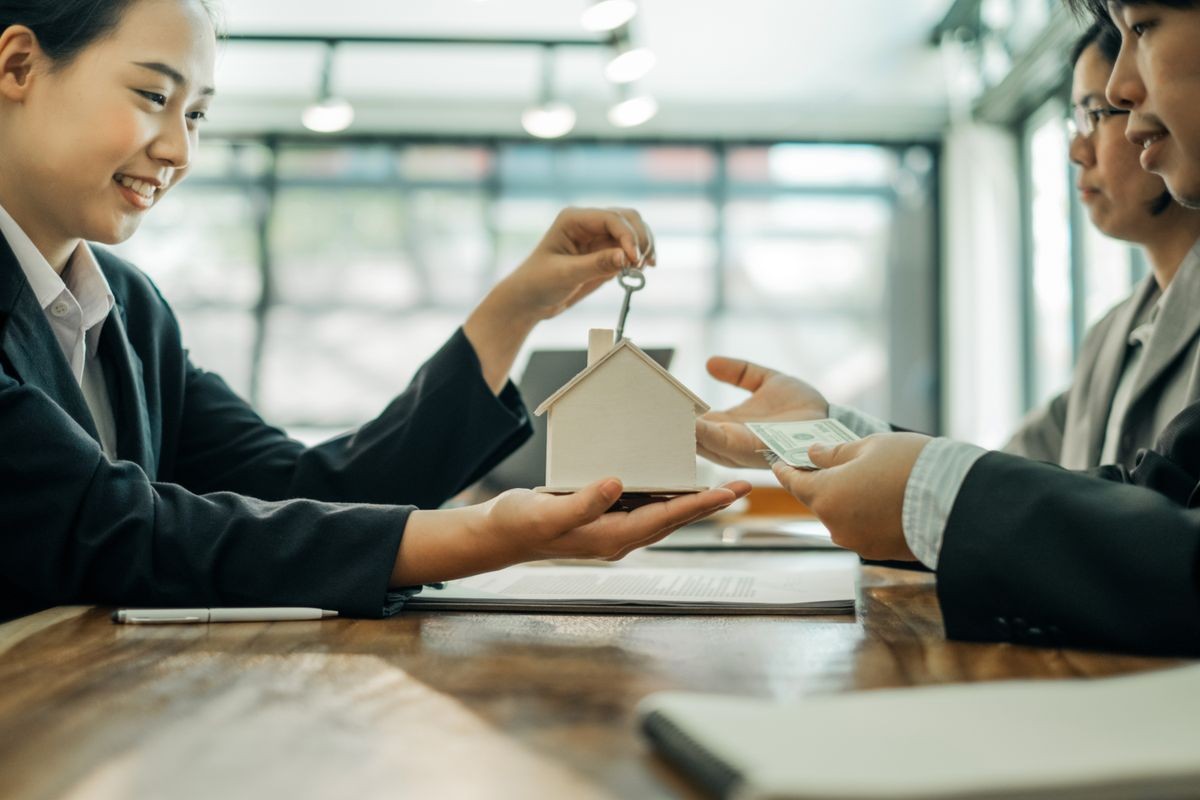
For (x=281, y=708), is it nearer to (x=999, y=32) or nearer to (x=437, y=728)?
(x=437, y=728)

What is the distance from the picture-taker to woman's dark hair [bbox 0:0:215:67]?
1.30 m

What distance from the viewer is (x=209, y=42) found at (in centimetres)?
142

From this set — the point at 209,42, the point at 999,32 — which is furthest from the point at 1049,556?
the point at 999,32

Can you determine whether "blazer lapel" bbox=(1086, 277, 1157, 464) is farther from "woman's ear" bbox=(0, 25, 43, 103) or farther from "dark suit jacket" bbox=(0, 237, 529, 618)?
"woman's ear" bbox=(0, 25, 43, 103)

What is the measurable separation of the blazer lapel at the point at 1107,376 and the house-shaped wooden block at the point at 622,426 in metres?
1.18

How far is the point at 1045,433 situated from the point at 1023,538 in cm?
146

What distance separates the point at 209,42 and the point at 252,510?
0.73m

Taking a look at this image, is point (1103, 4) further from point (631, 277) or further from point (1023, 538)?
point (1023, 538)

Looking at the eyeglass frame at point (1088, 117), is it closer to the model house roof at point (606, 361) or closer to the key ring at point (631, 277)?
the key ring at point (631, 277)

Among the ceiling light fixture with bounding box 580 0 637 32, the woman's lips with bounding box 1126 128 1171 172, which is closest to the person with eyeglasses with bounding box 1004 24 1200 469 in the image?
the woman's lips with bounding box 1126 128 1171 172

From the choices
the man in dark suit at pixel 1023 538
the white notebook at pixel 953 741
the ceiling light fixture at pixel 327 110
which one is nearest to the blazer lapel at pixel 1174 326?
the man in dark suit at pixel 1023 538

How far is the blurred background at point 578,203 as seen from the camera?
7117mm

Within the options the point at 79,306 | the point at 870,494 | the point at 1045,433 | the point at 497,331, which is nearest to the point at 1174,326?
the point at 1045,433

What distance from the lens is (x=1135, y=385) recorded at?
1.65 meters
